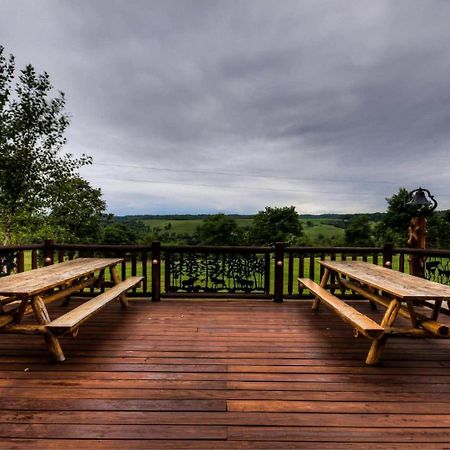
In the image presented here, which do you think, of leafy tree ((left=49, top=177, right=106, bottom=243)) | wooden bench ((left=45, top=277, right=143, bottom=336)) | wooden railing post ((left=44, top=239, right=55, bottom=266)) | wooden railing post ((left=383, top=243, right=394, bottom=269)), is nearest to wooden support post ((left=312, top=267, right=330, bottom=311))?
wooden railing post ((left=383, top=243, right=394, bottom=269))

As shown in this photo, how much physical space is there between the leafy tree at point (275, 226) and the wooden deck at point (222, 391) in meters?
33.9

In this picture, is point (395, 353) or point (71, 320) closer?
point (71, 320)

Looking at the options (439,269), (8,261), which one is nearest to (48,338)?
(8,261)

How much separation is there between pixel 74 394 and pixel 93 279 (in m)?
2.90

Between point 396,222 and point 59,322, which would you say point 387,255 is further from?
point 396,222

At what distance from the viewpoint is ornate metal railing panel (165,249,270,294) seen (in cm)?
529

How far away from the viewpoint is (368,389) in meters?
2.24

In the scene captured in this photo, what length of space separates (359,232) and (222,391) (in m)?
40.8

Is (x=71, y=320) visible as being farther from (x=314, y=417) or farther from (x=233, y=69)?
(x=233, y=69)

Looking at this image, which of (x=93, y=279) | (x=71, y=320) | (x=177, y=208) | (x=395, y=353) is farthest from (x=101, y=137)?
(x=177, y=208)

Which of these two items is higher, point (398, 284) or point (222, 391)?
point (398, 284)

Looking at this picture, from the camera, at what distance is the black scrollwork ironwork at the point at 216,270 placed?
17.4ft

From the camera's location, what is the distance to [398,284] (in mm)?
3064

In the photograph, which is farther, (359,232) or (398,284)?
(359,232)
